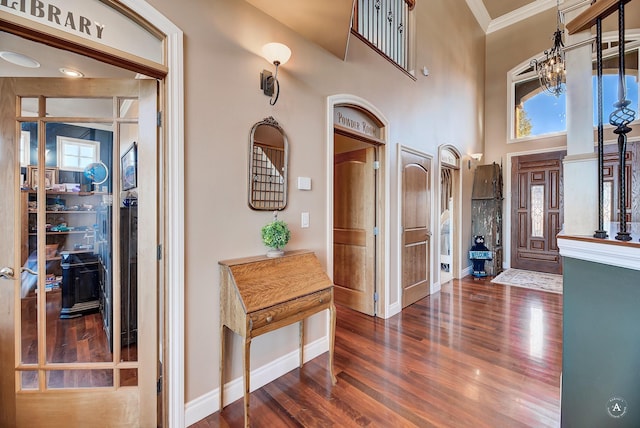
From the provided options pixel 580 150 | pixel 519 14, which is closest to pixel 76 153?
pixel 580 150

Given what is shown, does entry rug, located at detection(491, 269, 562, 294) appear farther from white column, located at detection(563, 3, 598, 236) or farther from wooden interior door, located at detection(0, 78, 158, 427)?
wooden interior door, located at detection(0, 78, 158, 427)

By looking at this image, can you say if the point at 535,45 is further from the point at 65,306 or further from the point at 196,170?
the point at 65,306

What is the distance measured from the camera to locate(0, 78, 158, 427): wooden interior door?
1.49 metres

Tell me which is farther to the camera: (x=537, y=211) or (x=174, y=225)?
(x=537, y=211)

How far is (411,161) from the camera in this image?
3789 mm

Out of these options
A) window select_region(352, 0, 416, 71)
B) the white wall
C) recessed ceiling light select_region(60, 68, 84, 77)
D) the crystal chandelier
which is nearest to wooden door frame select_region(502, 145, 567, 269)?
the crystal chandelier

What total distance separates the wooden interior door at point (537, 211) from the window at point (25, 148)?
7.34 meters

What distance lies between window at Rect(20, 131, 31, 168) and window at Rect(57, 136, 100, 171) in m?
0.13

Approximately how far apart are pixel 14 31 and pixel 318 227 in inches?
84.5

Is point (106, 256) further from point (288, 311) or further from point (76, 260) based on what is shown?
point (288, 311)

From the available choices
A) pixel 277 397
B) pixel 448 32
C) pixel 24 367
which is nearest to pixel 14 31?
pixel 24 367

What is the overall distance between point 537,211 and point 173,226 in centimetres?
673

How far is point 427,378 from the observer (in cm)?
217

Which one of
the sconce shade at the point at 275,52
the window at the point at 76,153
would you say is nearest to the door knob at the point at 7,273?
the window at the point at 76,153
